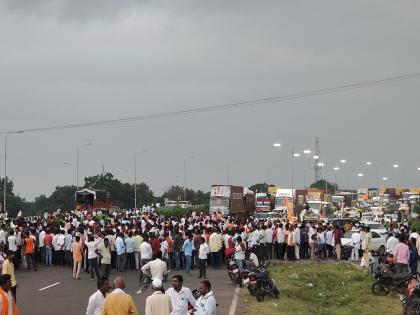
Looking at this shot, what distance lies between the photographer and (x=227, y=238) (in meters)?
25.5

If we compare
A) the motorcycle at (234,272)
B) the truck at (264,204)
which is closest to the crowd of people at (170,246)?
the motorcycle at (234,272)

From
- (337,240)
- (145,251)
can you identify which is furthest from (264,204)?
(145,251)

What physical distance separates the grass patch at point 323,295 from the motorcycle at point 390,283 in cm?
27

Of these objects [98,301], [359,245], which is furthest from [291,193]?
[98,301]

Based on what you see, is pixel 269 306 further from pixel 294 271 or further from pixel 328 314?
pixel 294 271

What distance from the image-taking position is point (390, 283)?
60.0ft

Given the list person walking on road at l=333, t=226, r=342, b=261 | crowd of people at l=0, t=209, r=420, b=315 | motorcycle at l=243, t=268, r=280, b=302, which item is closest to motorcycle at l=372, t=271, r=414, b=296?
crowd of people at l=0, t=209, r=420, b=315

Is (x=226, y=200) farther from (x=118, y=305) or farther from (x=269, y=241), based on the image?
(x=118, y=305)

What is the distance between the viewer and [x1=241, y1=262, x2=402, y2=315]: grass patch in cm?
1653

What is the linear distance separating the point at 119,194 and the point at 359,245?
246 feet

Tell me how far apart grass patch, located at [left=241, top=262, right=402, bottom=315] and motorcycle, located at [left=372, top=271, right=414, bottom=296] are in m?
0.27

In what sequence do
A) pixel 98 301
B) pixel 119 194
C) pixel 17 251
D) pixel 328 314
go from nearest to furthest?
1. pixel 98 301
2. pixel 328 314
3. pixel 17 251
4. pixel 119 194

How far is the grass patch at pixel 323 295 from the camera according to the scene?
54.2 feet

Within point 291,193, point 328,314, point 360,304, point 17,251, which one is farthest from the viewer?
point 291,193
